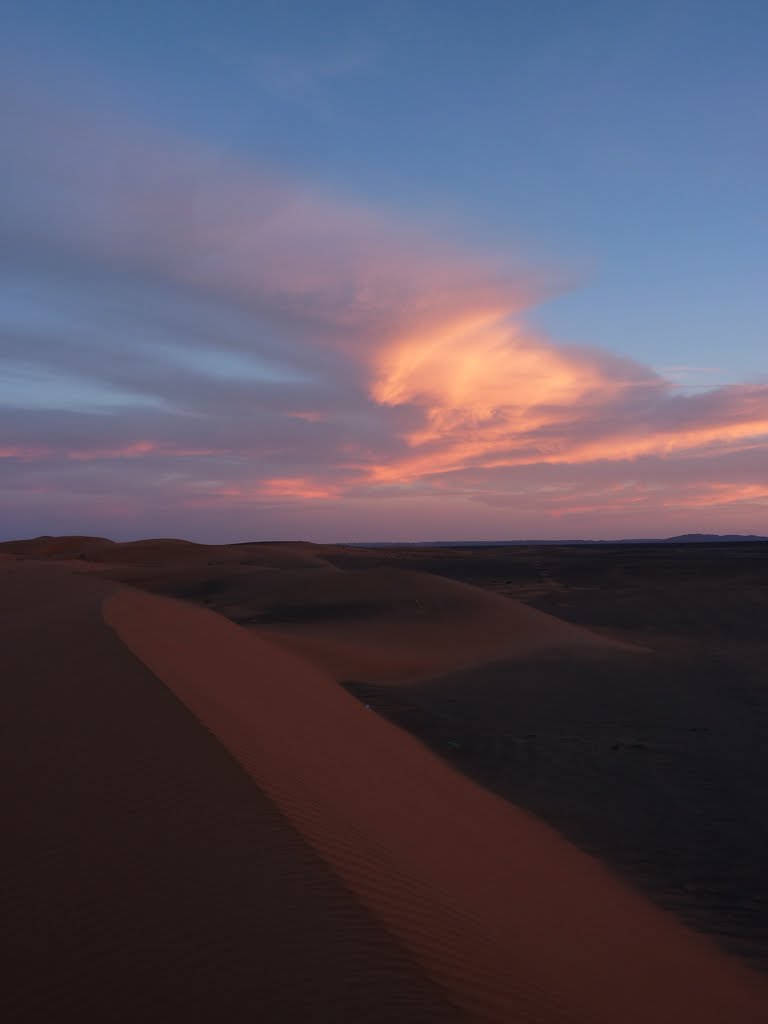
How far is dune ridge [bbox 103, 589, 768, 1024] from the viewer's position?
3498 mm

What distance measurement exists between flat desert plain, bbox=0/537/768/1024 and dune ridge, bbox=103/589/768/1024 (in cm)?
2

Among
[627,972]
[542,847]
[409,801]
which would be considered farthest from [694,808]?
[627,972]

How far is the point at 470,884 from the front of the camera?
15.7 ft

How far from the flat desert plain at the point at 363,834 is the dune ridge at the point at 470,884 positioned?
0.02 meters


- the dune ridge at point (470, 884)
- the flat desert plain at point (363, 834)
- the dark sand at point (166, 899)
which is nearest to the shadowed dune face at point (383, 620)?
the flat desert plain at point (363, 834)

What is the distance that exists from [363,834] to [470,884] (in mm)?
727

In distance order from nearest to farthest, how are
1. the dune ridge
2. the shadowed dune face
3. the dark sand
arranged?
the dark sand
the dune ridge
the shadowed dune face

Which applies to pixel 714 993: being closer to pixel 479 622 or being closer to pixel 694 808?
pixel 694 808

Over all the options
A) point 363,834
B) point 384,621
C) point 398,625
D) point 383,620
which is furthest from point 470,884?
point 383,620

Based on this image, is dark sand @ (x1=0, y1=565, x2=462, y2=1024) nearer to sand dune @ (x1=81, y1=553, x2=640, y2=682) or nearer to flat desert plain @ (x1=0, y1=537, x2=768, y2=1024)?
flat desert plain @ (x1=0, y1=537, x2=768, y2=1024)

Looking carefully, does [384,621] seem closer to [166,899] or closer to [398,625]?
[398,625]

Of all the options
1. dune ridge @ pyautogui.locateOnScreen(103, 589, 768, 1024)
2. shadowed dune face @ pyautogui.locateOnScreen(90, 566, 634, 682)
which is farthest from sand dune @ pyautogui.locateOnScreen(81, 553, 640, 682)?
dune ridge @ pyautogui.locateOnScreen(103, 589, 768, 1024)

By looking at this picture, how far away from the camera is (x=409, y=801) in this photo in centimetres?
637

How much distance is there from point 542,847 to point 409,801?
1.16m
